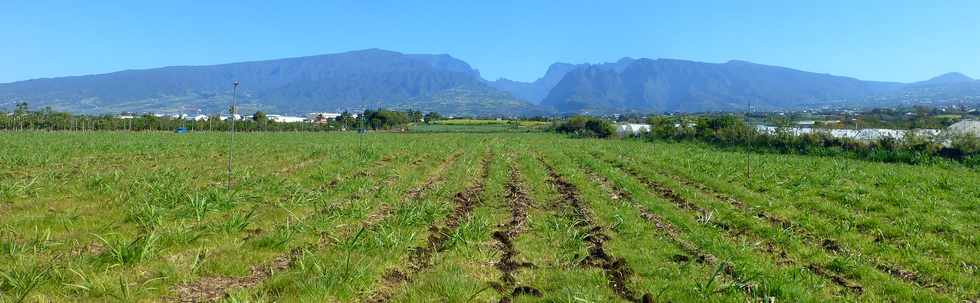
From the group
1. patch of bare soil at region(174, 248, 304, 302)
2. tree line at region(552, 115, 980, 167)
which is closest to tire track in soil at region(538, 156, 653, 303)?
patch of bare soil at region(174, 248, 304, 302)

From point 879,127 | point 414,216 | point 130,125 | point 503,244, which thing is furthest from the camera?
point 130,125

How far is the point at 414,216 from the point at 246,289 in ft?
15.0

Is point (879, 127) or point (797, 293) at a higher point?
point (879, 127)

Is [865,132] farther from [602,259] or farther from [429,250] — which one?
[429,250]

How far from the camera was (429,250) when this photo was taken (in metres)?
8.23

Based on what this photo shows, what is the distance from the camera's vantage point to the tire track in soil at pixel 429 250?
6.38 metres

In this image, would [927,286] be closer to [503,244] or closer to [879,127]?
[503,244]

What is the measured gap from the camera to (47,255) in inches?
281

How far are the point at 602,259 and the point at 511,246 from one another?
168 centimetres

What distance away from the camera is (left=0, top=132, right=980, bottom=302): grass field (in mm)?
6188

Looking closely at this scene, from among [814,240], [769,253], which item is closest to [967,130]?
[814,240]

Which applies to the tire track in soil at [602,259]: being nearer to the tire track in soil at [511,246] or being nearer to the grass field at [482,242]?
the grass field at [482,242]

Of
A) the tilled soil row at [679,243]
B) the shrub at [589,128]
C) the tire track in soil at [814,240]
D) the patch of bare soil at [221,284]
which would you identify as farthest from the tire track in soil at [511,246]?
the shrub at [589,128]

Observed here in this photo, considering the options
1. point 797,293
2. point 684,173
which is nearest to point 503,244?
point 797,293
